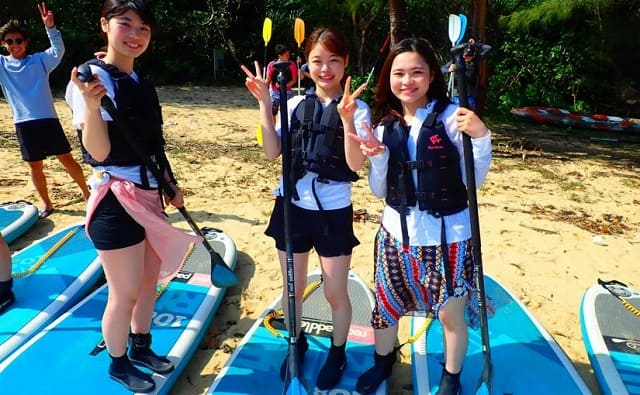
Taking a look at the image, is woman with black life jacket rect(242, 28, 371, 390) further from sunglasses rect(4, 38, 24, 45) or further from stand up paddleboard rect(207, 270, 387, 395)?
sunglasses rect(4, 38, 24, 45)

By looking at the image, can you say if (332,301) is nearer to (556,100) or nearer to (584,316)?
(584,316)

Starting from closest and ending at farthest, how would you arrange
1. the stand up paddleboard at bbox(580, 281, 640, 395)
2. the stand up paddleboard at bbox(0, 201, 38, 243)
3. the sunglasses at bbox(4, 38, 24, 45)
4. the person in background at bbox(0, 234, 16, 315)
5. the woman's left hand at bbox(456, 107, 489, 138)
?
the woman's left hand at bbox(456, 107, 489, 138)
the stand up paddleboard at bbox(580, 281, 640, 395)
the person in background at bbox(0, 234, 16, 315)
the sunglasses at bbox(4, 38, 24, 45)
the stand up paddleboard at bbox(0, 201, 38, 243)

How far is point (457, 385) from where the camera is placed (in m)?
2.51

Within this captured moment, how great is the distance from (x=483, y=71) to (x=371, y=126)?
694 cm

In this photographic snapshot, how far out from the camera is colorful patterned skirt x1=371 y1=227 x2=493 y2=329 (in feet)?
7.37

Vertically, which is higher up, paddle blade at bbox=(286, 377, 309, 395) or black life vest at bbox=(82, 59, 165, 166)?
black life vest at bbox=(82, 59, 165, 166)

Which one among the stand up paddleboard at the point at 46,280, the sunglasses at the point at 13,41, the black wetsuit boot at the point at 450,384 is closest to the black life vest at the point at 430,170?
the black wetsuit boot at the point at 450,384

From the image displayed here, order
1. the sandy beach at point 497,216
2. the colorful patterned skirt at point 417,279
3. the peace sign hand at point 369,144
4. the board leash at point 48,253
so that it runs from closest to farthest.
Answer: the peace sign hand at point 369,144, the colorful patterned skirt at point 417,279, the sandy beach at point 497,216, the board leash at point 48,253

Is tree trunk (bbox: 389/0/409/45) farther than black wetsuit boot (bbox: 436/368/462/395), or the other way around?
tree trunk (bbox: 389/0/409/45)

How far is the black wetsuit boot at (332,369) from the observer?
271cm

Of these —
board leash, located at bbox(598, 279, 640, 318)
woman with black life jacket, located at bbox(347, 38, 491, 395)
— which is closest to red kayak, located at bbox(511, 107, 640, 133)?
board leash, located at bbox(598, 279, 640, 318)

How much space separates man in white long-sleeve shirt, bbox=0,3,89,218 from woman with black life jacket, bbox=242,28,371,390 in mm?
2945

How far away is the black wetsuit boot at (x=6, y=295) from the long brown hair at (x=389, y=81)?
280 cm

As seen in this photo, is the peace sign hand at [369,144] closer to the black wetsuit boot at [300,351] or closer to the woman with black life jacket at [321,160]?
the woman with black life jacket at [321,160]
